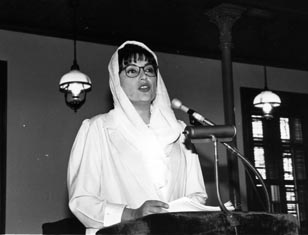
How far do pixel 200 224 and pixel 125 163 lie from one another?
3.71ft

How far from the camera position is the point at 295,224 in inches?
108

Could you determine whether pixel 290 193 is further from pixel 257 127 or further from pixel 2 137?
pixel 2 137

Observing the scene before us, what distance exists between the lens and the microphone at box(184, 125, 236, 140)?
Result: 283 cm

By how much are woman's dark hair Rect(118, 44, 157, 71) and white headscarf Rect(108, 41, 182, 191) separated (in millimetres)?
43

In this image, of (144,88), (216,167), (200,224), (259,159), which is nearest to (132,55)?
(144,88)

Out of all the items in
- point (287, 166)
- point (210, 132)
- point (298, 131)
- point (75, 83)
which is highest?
point (75, 83)

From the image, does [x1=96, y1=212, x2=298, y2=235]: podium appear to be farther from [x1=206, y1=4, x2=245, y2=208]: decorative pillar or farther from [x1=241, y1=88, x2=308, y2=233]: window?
[x1=241, y1=88, x2=308, y2=233]: window

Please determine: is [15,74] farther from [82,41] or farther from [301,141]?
[301,141]

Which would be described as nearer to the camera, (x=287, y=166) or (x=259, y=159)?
(x=259, y=159)

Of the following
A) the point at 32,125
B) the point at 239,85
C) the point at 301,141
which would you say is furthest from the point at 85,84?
the point at 301,141

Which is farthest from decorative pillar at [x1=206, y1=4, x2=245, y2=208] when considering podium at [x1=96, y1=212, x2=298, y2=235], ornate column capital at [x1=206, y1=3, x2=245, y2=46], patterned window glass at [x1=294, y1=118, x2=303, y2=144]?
podium at [x1=96, y1=212, x2=298, y2=235]

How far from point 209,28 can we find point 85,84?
2.46 meters

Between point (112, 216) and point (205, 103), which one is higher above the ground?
point (205, 103)

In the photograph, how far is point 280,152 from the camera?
11.1 metres
